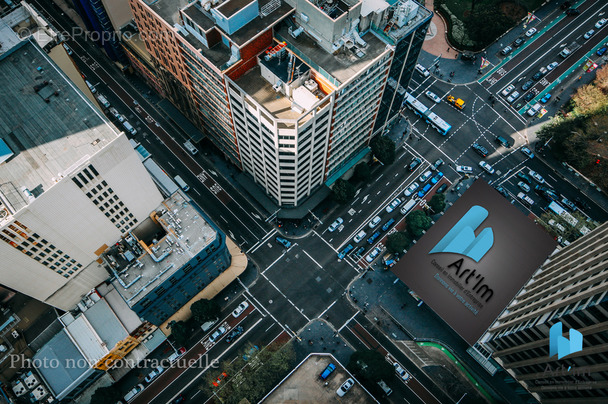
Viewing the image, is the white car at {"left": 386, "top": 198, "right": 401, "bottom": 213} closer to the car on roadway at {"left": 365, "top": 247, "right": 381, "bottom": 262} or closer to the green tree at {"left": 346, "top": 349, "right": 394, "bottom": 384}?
the car on roadway at {"left": 365, "top": 247, "right": 381, "bottom": 262}

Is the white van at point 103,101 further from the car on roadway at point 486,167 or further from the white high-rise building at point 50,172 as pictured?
the car on roadway at point 486,167

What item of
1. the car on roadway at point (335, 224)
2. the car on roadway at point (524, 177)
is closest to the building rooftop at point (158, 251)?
the car on roadway at point (335, 224)

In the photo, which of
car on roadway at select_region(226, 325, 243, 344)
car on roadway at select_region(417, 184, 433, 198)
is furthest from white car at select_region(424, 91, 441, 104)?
car on roadway at select_region(226, 325, 243, 344)

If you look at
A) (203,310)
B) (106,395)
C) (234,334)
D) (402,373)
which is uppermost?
(203,310)

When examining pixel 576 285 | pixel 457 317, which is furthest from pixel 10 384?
pixel 576 285

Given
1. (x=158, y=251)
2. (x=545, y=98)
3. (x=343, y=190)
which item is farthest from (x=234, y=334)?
(x=545, y=98)

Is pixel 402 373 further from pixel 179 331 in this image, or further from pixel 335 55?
pixel 335 55

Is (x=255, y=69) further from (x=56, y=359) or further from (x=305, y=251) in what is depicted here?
(x=56, y=359)
